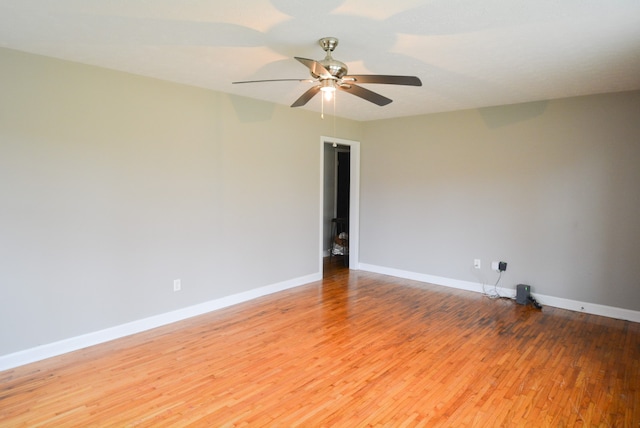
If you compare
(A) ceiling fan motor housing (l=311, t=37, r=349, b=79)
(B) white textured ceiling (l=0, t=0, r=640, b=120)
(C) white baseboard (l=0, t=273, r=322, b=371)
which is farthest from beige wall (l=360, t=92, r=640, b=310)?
(A) ceiling fan motor housing (l=311, t=37, r=349, b=79)

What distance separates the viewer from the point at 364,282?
533 cm

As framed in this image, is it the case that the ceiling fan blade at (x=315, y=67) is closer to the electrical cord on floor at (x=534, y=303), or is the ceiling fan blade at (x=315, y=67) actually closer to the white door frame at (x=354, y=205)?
the white door frame at (x=354, y=205)

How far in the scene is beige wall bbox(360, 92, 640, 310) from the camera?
392cm

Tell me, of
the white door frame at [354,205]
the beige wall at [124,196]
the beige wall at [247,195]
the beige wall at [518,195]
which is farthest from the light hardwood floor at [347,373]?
the white door frame at [354,205]

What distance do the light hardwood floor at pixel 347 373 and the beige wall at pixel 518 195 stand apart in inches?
25.5

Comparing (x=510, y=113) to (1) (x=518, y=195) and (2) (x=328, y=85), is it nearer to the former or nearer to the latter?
(1) (x=518, y=195)

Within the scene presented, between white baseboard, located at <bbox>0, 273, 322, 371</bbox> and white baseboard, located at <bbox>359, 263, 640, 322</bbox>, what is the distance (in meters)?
1.91

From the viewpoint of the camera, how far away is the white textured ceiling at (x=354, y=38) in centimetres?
206

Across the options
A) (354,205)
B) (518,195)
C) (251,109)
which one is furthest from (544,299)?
(251,109)

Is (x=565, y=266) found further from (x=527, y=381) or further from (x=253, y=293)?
(x=253, y=293)

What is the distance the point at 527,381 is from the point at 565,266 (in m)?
2.14

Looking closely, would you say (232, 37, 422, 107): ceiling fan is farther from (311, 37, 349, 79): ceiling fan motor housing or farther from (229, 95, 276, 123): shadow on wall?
(229, 95, 276, 123): shadow on wall

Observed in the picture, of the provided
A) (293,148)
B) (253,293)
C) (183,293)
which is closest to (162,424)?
(183,293)

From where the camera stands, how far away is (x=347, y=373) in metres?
2.79
